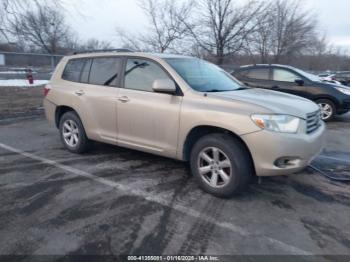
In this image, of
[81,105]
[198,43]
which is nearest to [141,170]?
[81,105]

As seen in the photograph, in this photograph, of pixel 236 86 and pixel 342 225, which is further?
pixel 236 86

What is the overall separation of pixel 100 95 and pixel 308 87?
263 inches

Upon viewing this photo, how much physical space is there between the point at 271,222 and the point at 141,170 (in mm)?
2085

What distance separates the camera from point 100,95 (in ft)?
15.3

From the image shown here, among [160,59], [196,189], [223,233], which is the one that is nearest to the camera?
[223,233]

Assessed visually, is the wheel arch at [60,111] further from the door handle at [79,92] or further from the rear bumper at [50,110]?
the door handle at [79,92]

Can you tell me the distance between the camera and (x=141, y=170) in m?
4.49

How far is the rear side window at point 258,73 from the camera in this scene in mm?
9352

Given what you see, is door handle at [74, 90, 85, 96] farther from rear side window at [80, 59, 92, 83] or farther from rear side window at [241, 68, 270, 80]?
rear side window at [241, 68, 270, 80]

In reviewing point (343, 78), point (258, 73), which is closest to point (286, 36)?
point (343, 78)

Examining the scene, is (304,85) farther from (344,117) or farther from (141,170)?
(141,170)

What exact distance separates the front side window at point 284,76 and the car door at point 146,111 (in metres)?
6.07

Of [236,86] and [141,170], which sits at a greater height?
[236,86]

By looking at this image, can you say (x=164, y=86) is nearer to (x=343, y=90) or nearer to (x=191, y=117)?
(x=191, y=117)
